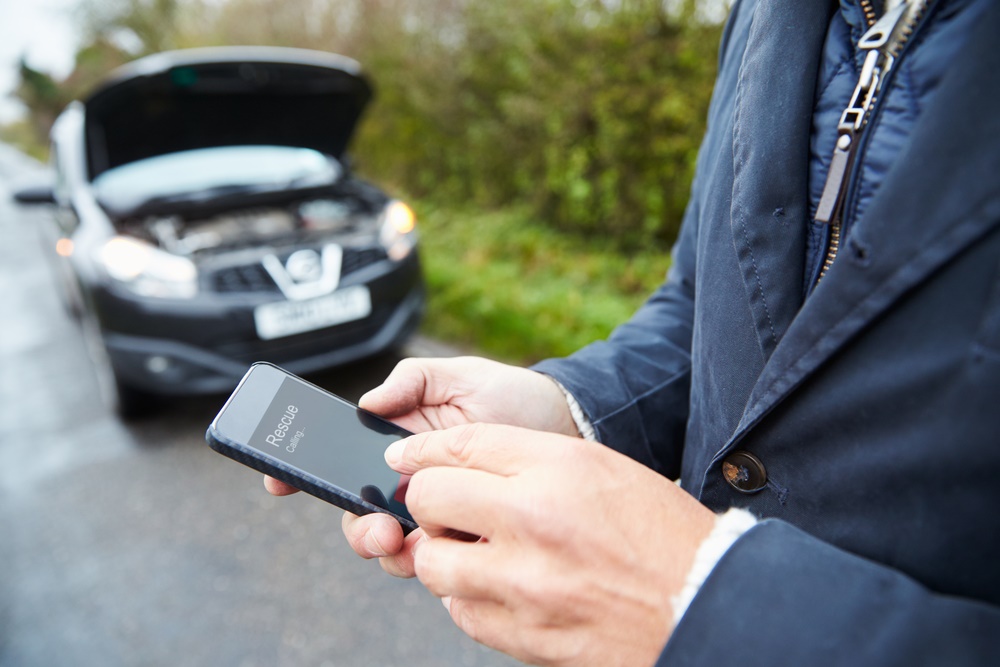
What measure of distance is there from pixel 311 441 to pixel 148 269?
2.39 metres

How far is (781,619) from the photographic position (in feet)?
1.86

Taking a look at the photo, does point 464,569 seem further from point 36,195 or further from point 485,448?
point 36,195

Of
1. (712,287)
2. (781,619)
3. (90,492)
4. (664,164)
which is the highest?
(712,287)

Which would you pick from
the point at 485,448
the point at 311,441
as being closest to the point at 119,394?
the point at 311,441

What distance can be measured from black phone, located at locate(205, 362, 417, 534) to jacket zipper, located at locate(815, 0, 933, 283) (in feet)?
2.36

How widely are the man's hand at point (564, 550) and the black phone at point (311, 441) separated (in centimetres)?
32

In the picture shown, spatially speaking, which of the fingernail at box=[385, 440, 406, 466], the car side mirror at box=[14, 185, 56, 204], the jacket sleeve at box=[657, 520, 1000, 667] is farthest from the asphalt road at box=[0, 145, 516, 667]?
the jacket sleeve at box=[657, 520, 1000, 667]

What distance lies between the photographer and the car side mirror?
4.12 m

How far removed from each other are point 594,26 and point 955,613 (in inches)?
187

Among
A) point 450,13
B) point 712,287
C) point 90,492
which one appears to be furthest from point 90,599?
point 450,13

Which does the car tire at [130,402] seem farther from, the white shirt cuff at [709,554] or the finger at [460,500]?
the white shirt cuff at [709,554]

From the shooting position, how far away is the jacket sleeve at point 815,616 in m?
0.52

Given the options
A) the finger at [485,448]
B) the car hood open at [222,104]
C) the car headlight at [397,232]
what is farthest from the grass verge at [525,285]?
the finger at [485,448]

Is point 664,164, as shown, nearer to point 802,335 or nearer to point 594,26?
point 594,26
